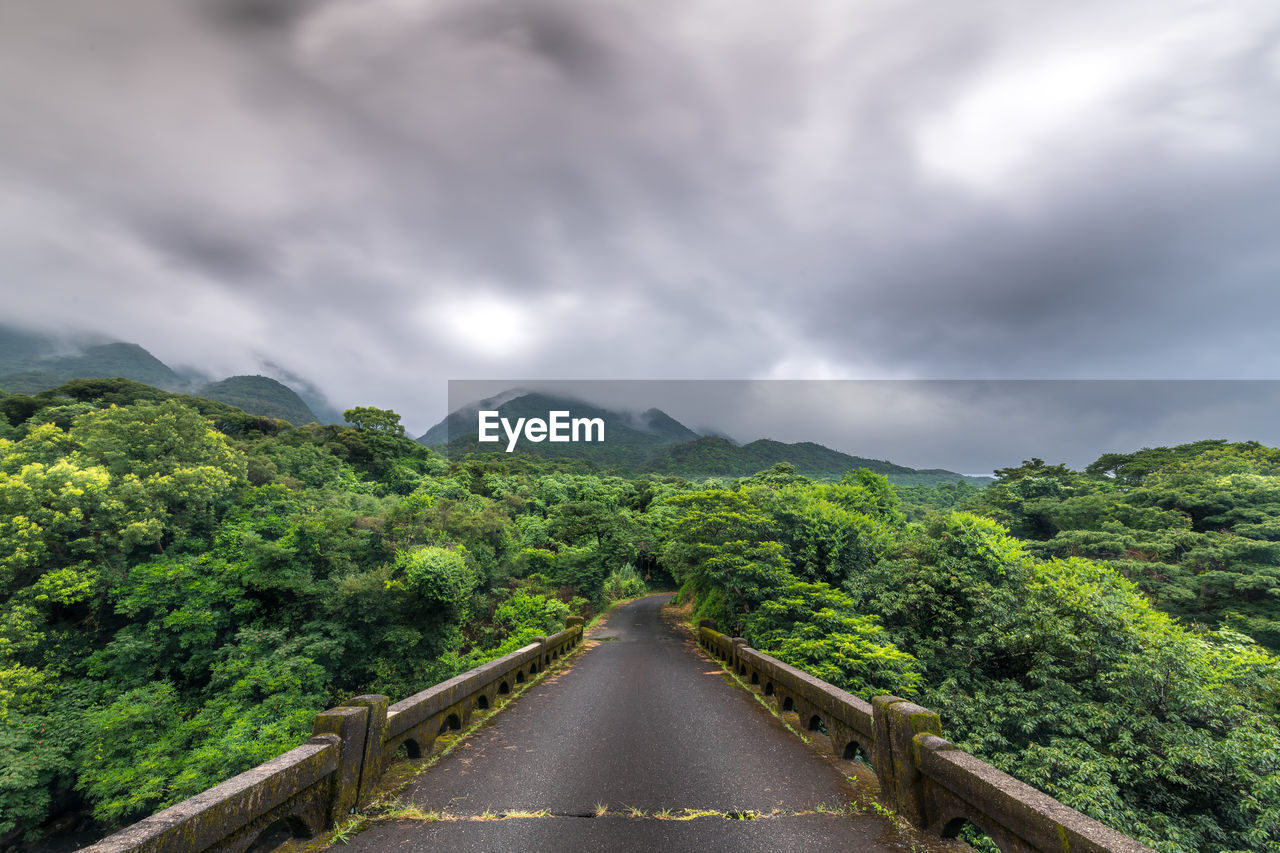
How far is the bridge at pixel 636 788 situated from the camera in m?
2.76

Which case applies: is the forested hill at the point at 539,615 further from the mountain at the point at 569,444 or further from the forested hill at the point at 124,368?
the forested hill at the point at 124,368

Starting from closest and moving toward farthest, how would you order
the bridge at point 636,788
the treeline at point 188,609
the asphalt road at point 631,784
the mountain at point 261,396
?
the bridge at point 636,788
the asphalt road at point 631,784
the treeline at point 188,609
the mountain at point 261,396

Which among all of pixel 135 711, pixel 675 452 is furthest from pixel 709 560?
pixel 675 452

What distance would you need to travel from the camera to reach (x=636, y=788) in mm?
4406

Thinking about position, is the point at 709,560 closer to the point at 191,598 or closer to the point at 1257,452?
the point at 191,598

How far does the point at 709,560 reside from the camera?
1350cm

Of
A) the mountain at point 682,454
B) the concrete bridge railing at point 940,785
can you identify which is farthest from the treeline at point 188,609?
the mountain at point 682,454

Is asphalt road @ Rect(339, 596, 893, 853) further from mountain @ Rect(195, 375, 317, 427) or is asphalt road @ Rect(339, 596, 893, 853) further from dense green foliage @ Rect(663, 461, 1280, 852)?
mountain @ Rect(195, 375, 317, 427)

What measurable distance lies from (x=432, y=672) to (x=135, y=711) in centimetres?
771

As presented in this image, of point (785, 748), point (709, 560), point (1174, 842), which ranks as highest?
point (709, 560)

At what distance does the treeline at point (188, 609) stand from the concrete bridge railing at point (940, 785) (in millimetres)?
11344

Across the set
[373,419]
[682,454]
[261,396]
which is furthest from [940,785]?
[261,396]

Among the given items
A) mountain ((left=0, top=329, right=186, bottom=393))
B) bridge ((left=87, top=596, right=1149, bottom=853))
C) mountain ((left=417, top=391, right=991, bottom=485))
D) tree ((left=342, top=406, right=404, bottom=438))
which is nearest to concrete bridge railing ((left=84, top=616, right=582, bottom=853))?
bridge ((left=87, top=596, right=1149, bottom=853))

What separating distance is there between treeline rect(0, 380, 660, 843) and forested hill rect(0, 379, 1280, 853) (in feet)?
0.30
